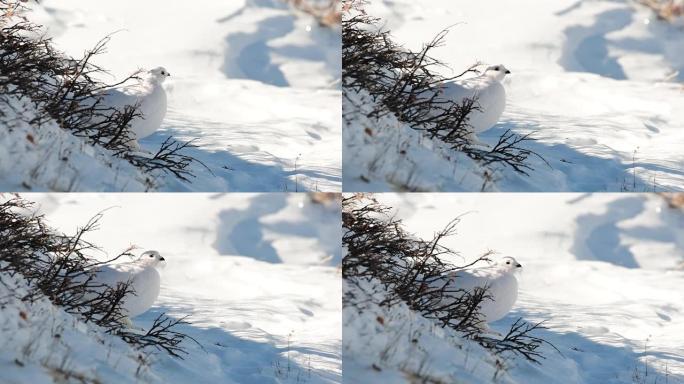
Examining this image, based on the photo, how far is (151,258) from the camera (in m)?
4.14

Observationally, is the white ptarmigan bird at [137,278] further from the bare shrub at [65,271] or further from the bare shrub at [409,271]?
the bare shrub at [409,271]

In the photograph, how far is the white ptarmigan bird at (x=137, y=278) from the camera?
4105 millimetres

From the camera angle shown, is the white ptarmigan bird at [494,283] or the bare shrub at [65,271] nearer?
the bare shrub at [65,271]

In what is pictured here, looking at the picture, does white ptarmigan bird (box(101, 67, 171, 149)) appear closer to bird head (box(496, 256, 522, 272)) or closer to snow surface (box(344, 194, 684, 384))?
snow surface (box(344, 194, 684, 384))

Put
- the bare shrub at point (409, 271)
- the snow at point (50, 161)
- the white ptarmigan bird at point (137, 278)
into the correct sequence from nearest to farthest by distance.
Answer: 1. the snow at point (50, 161)
2. the white ptarmigan bird at point (137, 278)
3. the bare shrub at point (409, 271)

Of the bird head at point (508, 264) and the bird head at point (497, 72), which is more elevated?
the bird head at point (497, 72)

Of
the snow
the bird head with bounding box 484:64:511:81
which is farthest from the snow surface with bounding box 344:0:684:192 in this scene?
the snow

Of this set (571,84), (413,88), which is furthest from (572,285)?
(413,88)

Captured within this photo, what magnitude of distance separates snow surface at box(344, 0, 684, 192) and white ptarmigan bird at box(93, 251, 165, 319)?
81 centimetres

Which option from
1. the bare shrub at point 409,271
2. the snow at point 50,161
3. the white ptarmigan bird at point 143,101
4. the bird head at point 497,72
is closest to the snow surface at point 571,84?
the bird head at point 497,72

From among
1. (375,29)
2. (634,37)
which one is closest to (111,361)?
(375,29)

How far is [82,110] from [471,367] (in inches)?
69.6

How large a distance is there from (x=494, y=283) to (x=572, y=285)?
33cm

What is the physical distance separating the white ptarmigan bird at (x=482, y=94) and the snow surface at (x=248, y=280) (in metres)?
0.63
